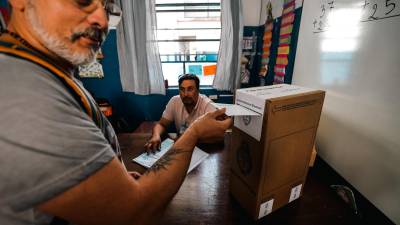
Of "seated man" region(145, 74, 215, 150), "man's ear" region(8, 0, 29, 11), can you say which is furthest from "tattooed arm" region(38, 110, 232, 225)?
"seated man" region(145, 74, 215, 150)

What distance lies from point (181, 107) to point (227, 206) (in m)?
1.35

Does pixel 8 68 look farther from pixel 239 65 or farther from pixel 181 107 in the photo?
pixel 239 65

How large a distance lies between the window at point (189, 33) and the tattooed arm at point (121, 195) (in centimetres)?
251

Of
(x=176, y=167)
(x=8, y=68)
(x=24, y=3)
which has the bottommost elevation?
(x=176, y=167)

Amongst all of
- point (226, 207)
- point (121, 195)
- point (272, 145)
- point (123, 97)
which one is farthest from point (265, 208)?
point (123, 97)

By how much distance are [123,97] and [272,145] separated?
2726mm

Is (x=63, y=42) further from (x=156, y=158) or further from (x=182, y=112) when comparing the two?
(x=182, y=112)

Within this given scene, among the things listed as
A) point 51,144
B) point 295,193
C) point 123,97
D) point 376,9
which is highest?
point 376,9

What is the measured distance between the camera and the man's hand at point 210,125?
63 cm

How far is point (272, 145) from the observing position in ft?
2.04

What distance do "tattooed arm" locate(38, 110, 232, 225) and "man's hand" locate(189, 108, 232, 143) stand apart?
0.08 metres

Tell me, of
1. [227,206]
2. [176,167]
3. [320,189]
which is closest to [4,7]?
[176,167]

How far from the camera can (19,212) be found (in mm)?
336

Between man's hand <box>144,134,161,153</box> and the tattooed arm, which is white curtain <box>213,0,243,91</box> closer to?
man's hand <box>144,134,161,153</box>
